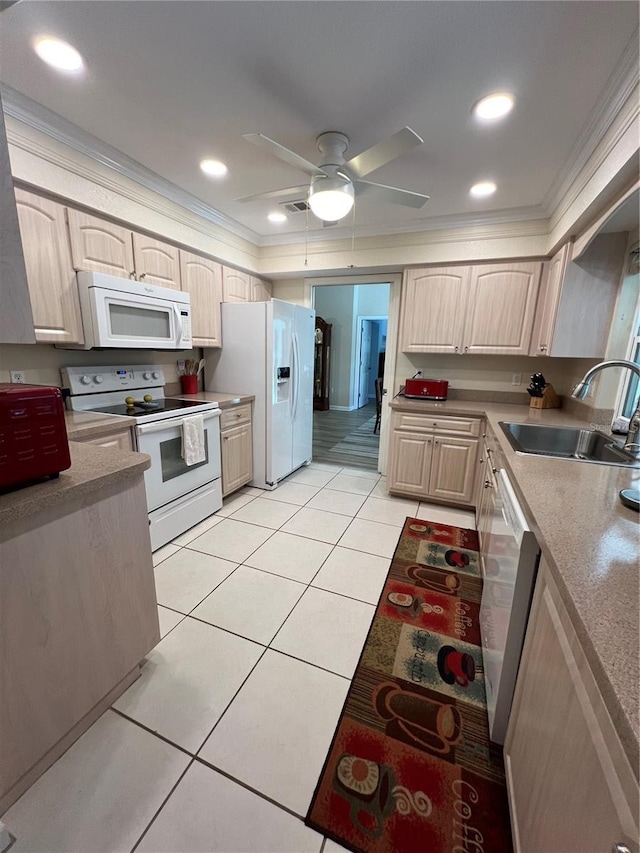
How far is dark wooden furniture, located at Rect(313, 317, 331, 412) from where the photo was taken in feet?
23.6

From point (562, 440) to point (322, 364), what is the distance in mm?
5634

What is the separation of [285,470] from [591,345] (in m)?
2.79

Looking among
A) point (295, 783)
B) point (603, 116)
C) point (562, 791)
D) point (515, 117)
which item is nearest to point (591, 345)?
point (603, 116)

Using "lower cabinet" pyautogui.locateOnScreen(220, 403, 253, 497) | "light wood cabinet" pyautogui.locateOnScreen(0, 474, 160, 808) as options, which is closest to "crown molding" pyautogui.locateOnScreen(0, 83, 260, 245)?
"lower cabinet" pyautogui.locateOnScreen(220, 403, 253, 497)

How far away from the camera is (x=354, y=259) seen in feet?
11.1

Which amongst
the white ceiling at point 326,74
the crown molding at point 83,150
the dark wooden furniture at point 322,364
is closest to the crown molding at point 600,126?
the white ceiling at point 326,74

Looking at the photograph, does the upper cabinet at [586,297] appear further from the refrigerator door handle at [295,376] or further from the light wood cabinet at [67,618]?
the light wood cabinet at [67,618]

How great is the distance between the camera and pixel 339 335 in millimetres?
7520

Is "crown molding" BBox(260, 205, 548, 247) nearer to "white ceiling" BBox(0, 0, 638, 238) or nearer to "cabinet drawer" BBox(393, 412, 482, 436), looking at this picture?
"white ceiling" BBox(0, 0, 638, 238)

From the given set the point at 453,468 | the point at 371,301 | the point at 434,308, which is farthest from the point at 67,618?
the point at 371,301

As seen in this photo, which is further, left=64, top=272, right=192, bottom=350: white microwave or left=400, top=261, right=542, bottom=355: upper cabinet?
left=400, top=261, right=542, bottom=355: upper cabinet

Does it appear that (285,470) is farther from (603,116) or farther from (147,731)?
(603,116)

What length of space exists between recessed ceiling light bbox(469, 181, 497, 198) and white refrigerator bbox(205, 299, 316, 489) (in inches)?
67.8

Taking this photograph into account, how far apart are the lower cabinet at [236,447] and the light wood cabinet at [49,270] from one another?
1.22m
